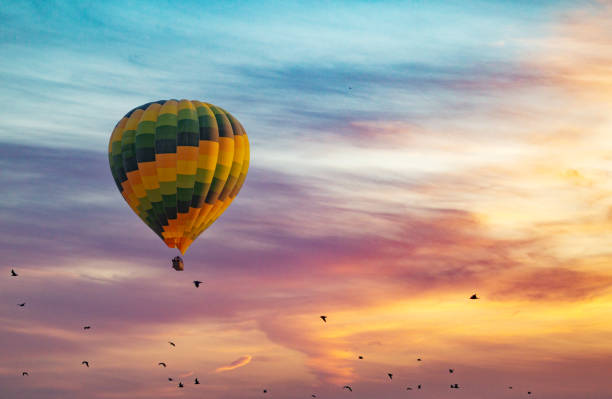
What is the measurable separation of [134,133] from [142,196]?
592cm

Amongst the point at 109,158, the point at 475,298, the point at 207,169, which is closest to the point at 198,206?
the point at 207,169

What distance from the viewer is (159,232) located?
105688 millimetres

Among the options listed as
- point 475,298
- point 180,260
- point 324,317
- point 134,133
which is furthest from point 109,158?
point 475,298

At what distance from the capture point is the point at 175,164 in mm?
103438

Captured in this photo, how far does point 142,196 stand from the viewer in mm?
104875

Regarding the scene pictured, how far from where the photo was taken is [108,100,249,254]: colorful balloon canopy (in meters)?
104

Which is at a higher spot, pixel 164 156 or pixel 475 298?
pixel 164 156

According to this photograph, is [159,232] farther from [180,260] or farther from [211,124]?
[211,124]

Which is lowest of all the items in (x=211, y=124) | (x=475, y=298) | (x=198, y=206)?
(x=475, y=298)

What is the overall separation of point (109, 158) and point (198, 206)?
399 inches

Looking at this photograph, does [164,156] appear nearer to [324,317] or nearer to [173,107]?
[173,107]

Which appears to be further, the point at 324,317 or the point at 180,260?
the point at 324,317

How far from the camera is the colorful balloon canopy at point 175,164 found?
104 meters

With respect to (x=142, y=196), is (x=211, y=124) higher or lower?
higher
